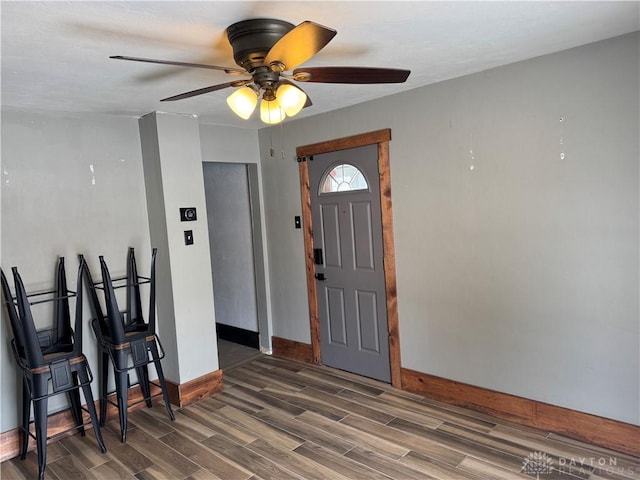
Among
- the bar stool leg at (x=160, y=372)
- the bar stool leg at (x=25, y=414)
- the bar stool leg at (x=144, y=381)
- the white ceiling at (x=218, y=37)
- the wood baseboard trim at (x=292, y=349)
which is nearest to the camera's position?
the white ceiling at (x=218, y=37)

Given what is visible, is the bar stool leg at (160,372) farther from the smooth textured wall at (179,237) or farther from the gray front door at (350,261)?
the gray front door at (350,261)

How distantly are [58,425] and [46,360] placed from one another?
71 centimetres

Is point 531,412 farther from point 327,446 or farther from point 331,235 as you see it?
point 331,235

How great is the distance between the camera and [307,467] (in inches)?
105

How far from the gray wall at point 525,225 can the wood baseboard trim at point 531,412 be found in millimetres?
56

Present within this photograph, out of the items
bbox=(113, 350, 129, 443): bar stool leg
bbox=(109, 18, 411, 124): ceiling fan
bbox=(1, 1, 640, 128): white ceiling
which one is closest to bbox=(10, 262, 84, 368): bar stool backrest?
bbox=(113, 350, 129, 443): bar stool leg

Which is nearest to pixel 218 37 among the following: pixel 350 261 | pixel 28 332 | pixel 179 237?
pixel 179 237

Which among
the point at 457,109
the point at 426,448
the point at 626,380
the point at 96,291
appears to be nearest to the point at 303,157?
the point at 457,109

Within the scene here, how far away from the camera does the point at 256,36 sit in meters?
1.87

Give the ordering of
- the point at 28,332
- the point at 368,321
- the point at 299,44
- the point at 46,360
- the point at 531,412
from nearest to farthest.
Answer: the point at 299,44 < the point at 28,332 < the point at 46,360 < the point at 531,412 < the point at 368,321

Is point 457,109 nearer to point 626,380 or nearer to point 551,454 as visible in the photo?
point 626,380

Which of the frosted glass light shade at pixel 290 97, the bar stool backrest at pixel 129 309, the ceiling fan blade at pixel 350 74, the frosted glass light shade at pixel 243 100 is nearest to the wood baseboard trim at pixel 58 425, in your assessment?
the bar stool backrest at pixel 129 309

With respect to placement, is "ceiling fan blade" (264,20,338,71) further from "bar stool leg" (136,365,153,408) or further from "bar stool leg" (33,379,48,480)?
"bar stool leg" (136,365,153,408)

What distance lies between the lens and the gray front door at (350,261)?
12.2ft
